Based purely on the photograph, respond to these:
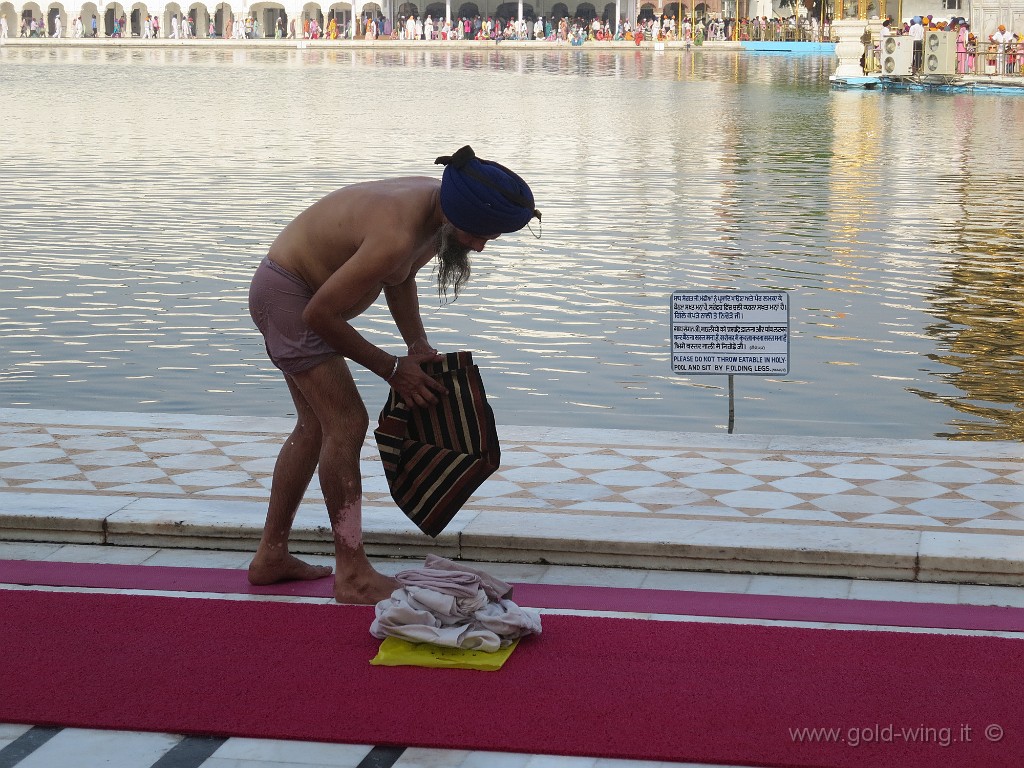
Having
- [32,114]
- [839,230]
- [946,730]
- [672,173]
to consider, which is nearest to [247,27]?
[32,114]

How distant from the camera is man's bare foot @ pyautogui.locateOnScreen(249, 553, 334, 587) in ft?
15.4

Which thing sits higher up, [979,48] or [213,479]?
[979,48]

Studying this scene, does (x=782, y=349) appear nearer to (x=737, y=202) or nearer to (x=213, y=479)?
(x=213, y=479)

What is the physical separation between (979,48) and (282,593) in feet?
154

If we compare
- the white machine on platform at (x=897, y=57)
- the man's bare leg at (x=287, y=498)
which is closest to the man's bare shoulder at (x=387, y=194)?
the man's bare leg at (x=287, y=498)

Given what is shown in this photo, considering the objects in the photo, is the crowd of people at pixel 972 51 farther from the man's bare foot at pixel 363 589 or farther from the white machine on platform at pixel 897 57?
the man's bare foot at pixel 363 589

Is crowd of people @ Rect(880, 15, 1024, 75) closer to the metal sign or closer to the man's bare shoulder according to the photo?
the metal sign

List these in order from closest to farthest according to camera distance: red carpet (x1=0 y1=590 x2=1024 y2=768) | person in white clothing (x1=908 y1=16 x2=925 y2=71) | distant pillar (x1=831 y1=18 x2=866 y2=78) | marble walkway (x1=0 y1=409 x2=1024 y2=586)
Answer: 1. red carpet (x1=0 y1=590 x2=1024 y2=768)
2. marble walkway (x1=0 y1=409 x2=1024 y2=586)
3. person in white clothing (x1=908 y1=16 x2=925 y2=71)
4. distant pillar (x1=831 y1=18 x2=866 y2=78)

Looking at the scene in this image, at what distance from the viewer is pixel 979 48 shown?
A: 4750 centimetres

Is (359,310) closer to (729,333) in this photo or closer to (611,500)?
(611,500)

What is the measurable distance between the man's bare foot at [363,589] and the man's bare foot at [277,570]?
0.22 metres

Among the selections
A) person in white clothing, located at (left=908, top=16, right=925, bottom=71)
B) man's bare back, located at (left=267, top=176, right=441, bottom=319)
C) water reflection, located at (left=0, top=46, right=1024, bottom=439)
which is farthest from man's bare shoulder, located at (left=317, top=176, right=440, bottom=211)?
person in white clothing, located at (left=908, top=16, right=925, bottom=71)

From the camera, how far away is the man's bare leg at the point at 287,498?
469cm

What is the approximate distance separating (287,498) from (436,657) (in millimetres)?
949
